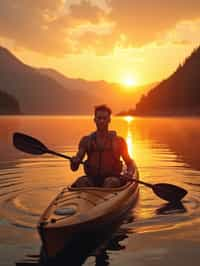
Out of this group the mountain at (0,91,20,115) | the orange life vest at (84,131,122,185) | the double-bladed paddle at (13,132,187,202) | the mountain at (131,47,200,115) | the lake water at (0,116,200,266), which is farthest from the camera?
the mountain at (0,91,20,115)

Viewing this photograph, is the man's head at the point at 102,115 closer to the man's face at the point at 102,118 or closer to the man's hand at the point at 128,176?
the man's face at the point at 102,118

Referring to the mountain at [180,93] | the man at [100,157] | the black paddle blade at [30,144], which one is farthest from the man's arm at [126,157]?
the mountain at [180,93]

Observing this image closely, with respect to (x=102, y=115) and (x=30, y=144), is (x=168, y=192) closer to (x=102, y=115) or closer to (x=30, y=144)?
(x=102, y=115)

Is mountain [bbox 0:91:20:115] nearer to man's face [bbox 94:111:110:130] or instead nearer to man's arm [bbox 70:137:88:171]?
man's arm [bbox 70:137:88:171]

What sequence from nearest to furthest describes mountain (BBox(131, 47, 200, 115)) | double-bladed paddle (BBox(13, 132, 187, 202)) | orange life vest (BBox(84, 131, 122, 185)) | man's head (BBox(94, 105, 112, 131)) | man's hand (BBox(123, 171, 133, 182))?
man's head (BBox(94, 105, 112, 131)) → orange life vest (BBox(84, 131, 122, 185)) → man's hand (BBox(123, 171, 133, 182)) → double-bladed paddle (BBox(13, 132, 187, 202)) → mountain (BBox(131, 47, 200, 115))

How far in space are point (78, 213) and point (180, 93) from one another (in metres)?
124

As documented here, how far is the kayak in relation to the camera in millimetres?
6816

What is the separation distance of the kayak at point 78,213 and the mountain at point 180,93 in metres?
104

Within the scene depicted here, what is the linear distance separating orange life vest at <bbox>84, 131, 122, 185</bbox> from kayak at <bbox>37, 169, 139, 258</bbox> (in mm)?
575

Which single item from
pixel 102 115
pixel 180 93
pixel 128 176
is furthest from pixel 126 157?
pixel 180 93

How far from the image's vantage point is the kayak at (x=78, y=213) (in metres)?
6.82

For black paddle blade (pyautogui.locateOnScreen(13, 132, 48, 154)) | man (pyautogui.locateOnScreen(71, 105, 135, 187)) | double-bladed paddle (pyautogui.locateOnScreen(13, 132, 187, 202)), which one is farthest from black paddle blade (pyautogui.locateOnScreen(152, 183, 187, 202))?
black paddle blade (pyautogui.locateOnScreen(13, 132, 48, 154))

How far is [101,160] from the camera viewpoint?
395 inches

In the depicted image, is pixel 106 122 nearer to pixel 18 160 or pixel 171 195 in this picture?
pixel 171 195
